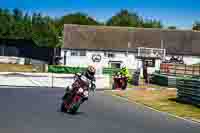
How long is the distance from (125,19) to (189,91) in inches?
4143

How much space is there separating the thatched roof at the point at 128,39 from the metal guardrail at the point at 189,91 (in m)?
49.7

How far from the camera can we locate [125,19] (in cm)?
12838

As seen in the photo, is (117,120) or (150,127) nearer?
(150,127)

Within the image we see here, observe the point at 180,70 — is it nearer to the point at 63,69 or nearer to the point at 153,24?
the point at 63,69

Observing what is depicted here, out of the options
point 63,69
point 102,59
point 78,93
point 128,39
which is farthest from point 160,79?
point 128,39

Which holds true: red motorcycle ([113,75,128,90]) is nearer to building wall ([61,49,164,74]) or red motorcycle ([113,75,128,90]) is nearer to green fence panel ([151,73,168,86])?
green fence panel ([151,73,168,86])

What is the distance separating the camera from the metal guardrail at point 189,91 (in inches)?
900

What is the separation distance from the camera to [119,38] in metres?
76.9

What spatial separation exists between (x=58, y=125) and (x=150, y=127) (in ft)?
8.62

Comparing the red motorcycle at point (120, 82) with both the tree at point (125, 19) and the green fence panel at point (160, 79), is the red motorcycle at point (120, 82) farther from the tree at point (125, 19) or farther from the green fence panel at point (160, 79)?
the tree at point (125, 19)

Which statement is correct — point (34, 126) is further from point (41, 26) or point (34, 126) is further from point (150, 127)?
point (41, 26)

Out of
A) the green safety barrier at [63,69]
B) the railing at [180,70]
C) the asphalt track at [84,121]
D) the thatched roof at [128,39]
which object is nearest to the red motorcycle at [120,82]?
the railing at [180,70]

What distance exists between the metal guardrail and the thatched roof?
49.7m

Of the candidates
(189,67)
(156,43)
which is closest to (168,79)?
(189,67)
